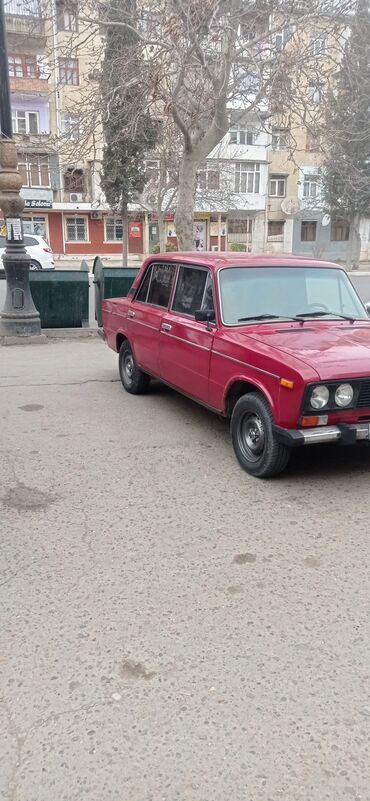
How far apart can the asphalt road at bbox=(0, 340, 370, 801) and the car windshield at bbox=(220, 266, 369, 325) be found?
4.01ft

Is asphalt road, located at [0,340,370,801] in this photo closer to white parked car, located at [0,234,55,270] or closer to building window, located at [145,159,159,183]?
white parked car, located at [0,234,55,270]

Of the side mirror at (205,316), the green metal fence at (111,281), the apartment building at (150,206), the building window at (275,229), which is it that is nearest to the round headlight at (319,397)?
the side mirror at (205,316)

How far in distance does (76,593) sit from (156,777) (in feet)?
3.89

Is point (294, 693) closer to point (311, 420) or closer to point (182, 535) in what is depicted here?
point (182, 535)

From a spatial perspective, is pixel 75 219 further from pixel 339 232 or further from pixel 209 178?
pixel 339 232

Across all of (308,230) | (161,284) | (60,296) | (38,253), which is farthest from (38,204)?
(161,284)

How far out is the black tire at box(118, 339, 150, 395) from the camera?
697cm

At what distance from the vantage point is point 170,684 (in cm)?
242

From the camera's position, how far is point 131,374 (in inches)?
281

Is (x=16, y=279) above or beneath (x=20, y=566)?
above

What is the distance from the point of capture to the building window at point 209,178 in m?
30.0

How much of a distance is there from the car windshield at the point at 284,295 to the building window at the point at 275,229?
42.5 m

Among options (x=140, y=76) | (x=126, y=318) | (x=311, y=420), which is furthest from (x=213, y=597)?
(x=140, y=76)

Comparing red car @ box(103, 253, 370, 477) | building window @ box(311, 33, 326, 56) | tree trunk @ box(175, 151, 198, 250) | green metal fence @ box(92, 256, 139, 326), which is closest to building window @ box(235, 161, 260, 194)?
building window @ box(311, 33, 326, 56)
